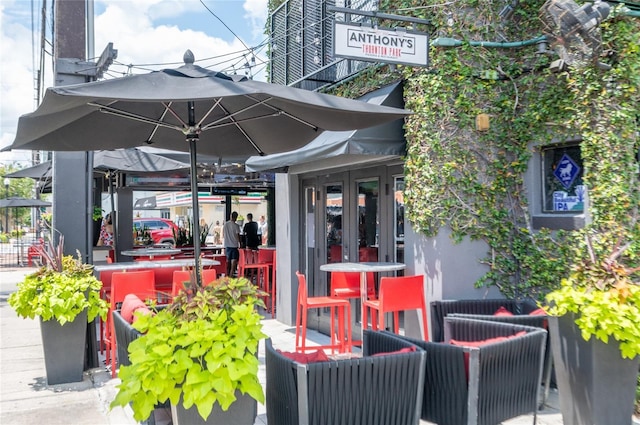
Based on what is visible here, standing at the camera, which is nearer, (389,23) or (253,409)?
(253,409)

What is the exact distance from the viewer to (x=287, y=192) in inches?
324

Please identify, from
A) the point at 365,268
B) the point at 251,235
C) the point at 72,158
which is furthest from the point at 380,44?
the point at 251,235

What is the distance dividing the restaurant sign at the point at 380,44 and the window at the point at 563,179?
1608mm

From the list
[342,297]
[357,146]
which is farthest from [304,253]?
[357,146]

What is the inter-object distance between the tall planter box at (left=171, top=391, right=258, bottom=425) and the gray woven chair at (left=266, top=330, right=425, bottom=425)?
0.84ft

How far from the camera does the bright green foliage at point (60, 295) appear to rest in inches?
192

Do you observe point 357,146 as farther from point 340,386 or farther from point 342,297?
point 340,386

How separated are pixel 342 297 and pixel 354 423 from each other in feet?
10.9

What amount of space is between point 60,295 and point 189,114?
229 centimetres

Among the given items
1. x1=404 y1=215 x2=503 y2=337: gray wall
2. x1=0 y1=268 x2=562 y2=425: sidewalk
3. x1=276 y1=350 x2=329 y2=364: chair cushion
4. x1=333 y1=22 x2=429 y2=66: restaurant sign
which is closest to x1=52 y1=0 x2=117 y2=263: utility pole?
x1=0 y1=268 x2=562 y2=425: sidewalk

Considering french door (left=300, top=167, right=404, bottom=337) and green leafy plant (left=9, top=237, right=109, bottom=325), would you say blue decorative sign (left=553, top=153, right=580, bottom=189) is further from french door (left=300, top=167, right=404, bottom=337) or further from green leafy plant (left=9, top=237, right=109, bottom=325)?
green leafy plant (left=9, top=237, right=109, bottom=325)

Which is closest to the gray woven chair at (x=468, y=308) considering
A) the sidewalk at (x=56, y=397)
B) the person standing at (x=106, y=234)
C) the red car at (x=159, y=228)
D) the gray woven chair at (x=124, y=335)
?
the sidewalk at (x=56, y=397)

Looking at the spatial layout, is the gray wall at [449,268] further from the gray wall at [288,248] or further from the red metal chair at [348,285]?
the gray wall at [288,248]

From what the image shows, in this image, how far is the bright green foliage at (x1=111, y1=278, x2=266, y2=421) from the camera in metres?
2.41
